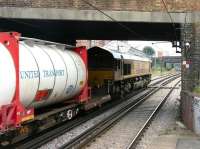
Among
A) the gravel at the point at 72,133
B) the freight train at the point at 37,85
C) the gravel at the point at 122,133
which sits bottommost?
the gravel at the point at 122,133

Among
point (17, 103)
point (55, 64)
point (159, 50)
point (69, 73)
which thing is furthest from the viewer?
point (159, 50)

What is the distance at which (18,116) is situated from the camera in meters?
12.3

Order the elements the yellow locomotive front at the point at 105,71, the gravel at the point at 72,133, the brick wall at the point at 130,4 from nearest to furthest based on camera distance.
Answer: the gravel at the point at 72,133 → the brick wall at the point at 130,4 → the yellow locomotive front at the point at 105,71

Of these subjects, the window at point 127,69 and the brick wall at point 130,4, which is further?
the window at point 127,69

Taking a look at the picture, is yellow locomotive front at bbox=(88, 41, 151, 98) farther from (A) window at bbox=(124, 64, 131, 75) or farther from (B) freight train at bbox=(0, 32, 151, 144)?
(B) freight train at bbox=(0, 32, 151, 144)

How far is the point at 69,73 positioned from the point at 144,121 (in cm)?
521

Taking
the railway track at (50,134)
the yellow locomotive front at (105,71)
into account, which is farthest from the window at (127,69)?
the railway track at (50,134)

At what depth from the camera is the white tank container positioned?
1166 centimetres

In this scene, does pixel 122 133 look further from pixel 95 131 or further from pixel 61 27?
pixel 61 27

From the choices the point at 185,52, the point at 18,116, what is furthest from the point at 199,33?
the point at 18,116

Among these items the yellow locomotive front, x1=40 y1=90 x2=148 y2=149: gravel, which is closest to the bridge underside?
the yellow locomotive front

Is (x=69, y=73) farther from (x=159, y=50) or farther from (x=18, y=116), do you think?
(x=159, y=50)

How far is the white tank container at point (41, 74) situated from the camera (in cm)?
1166

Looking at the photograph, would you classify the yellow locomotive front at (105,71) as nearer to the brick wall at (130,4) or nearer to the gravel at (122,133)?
the gravel at (122,133)
